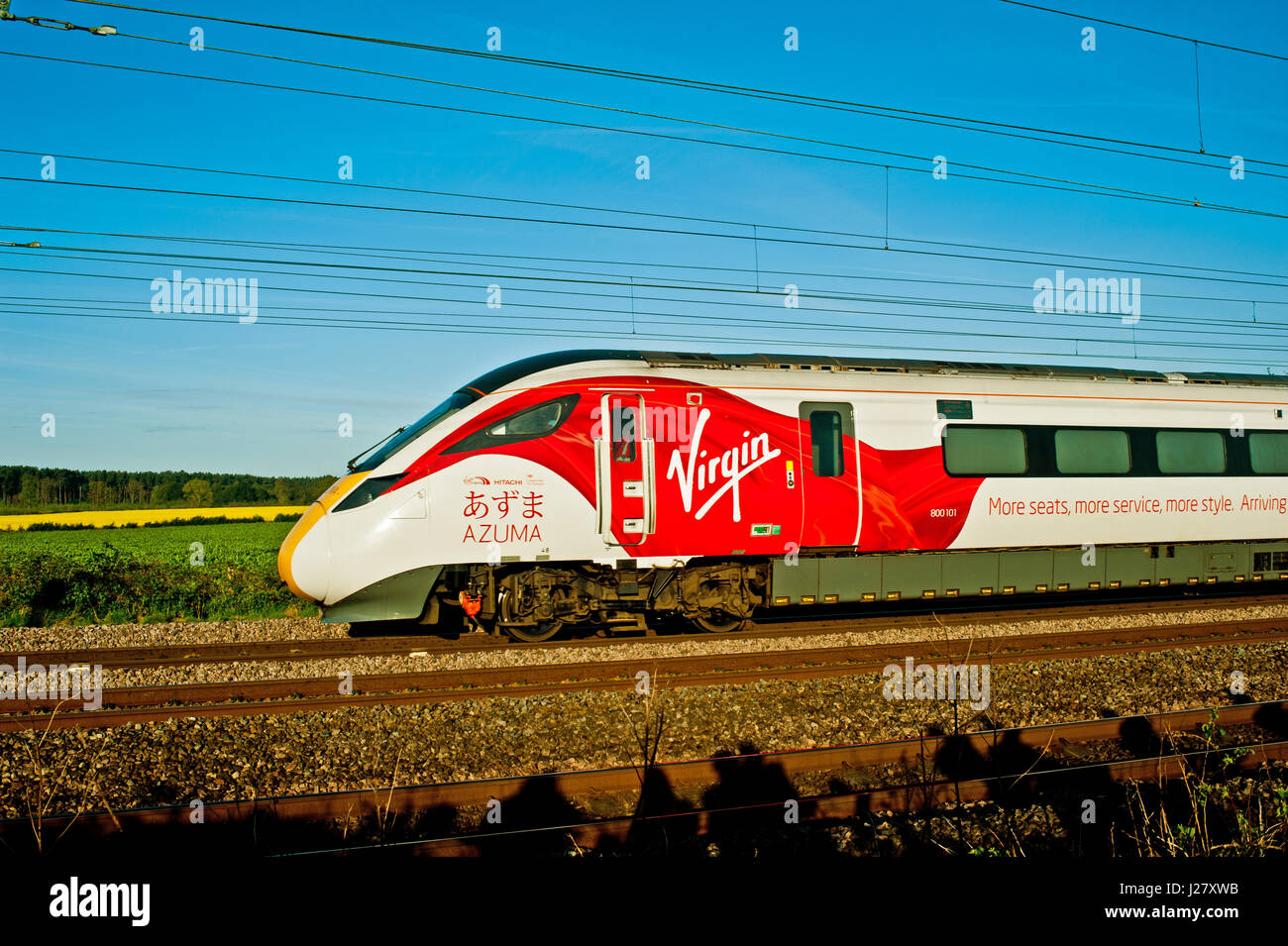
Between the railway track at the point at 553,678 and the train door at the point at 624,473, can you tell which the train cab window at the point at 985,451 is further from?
the train door at the point at 624,473

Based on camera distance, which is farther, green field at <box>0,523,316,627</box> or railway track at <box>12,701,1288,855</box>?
green field at <box>0,523,316,627</box>

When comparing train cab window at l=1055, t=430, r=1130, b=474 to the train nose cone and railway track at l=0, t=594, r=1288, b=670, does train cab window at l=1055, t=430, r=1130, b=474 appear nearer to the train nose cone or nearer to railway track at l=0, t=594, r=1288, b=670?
railway track at l=0, t=594, r=1288, b=670

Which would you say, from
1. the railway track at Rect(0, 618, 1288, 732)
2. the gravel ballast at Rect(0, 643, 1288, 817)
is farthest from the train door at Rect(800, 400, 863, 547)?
the gravel ballast at Rect(0, 643, 1288, 817)

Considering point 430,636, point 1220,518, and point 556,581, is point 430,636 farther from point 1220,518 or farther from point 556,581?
point 1220,518

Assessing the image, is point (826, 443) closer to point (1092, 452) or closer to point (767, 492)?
point (767, 492)

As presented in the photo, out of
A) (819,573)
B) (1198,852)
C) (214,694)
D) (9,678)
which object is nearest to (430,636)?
(214,694)

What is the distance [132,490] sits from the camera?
204ft

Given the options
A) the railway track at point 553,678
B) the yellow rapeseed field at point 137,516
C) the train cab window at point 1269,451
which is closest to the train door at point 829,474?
the railway track at point 553,678

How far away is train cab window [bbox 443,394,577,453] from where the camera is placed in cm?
984

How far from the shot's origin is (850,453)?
36.9ft

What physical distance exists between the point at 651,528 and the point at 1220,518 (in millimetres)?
10052

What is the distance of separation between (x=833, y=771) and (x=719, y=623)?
5176 millimetres

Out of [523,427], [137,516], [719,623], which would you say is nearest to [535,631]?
[719,623]

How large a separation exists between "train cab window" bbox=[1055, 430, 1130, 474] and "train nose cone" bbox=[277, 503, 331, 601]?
10.5m
